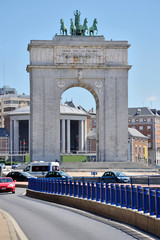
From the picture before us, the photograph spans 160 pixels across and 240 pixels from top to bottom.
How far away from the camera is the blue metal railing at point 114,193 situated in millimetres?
21609

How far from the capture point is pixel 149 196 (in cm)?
2170

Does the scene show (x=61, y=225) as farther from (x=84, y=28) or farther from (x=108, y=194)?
(x=84, y=28)

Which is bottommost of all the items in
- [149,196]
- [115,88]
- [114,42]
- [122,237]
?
[122,237]

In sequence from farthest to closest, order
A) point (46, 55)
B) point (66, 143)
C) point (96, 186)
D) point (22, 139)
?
point (22, 139) < point (66, 143) < point (46, 55) < point (96, 186)

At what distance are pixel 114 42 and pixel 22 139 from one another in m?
76.9

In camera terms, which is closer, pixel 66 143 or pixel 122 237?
pixel 122 237

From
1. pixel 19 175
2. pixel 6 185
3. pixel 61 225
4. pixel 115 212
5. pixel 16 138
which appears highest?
pixel 16 138

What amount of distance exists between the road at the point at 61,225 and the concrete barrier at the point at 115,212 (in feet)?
2.03

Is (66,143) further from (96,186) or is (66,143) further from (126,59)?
(96,186)

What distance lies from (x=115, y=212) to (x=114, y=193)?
44.3 inches

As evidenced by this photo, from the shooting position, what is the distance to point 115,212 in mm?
26875

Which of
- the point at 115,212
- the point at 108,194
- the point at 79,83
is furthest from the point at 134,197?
the point at 79,83

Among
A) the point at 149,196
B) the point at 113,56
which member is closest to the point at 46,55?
the point at 113,56

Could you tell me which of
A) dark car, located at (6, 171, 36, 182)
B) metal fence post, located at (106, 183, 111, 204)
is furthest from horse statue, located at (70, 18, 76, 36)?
metal fence post, located at (106, 183, 111, 204)
